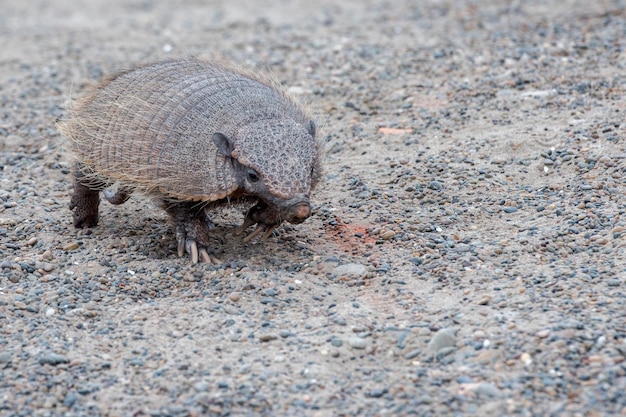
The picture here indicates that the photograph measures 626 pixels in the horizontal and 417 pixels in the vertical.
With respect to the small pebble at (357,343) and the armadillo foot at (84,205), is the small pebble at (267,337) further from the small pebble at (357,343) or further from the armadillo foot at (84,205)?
the armadillo foot at (84,205)

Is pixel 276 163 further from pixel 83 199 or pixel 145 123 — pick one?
pixel 83 199

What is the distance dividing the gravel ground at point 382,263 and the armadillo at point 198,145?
0.47m

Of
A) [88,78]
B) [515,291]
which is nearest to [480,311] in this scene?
[515,291]

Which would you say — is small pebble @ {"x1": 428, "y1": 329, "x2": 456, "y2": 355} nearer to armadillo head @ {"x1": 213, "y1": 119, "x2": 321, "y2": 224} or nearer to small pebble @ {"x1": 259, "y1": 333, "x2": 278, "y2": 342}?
small pebble @ {"x1": 259, "y1": 333, "x2": 278, "y2": 342}

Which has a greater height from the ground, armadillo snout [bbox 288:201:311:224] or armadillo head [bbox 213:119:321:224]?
armadillo head [bbox 213:119:321:224]

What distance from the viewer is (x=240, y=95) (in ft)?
23.1

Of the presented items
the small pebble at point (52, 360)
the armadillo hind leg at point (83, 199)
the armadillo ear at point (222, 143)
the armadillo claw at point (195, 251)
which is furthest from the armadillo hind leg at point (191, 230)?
the small pebble at point (52, 360)

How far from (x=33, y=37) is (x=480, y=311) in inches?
446

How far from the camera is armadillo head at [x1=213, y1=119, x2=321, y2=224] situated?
6387 millimetres

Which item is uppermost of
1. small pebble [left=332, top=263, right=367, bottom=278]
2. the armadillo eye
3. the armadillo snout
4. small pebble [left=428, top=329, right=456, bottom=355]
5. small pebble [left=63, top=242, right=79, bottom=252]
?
the armadillo eye

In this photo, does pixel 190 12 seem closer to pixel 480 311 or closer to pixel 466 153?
pixel 466 153

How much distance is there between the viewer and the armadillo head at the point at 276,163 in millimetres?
6387

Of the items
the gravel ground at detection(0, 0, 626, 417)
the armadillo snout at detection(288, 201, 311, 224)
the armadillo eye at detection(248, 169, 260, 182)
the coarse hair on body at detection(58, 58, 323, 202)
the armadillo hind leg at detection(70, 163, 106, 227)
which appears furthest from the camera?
the armadillo hind leg at detection(70, 163, 106, 227)

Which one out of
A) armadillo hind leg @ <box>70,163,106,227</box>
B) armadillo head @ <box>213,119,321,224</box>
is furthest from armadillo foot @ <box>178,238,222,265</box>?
armadillo hind leg @ <box>70,163,106,227</box>
